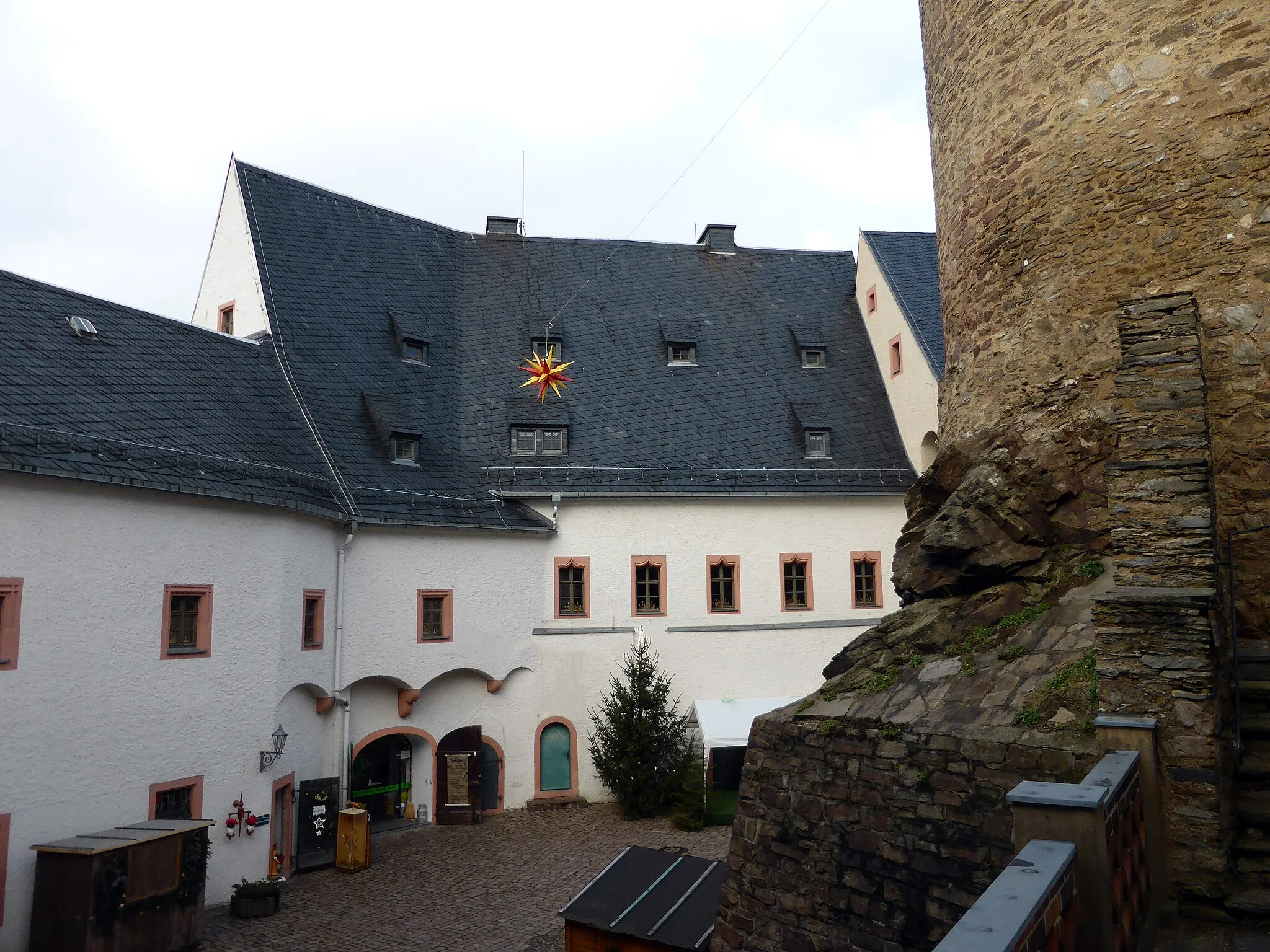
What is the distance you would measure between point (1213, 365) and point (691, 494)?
1272 cm

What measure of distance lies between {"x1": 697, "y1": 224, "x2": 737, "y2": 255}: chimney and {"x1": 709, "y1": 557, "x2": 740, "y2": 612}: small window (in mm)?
9430

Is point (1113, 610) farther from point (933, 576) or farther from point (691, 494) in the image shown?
point (691, 494)

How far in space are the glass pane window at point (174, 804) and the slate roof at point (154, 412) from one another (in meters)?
3.75

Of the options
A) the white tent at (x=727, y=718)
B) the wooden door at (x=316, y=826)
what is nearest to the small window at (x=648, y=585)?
the white tent at (x=727, y=718)

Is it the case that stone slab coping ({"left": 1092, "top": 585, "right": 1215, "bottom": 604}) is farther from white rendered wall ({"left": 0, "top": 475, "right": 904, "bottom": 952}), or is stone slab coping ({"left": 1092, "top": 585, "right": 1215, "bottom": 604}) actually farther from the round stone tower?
white rendered wall ({"left": 0, "top": 475, "right": 904, "bottom": 952})

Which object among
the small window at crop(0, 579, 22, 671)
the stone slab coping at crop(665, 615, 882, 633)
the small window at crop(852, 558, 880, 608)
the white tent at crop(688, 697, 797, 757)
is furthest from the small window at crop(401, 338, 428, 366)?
the small window at crop(0, 579, 22, 671)

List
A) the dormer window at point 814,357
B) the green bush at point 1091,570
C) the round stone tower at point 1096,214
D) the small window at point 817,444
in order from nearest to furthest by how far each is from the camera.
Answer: the round stone tower at point 1096,214
the green bush at point 1091,570
the small window at point 817,444
the dormer window at point 814,357

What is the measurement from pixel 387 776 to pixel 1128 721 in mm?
14740

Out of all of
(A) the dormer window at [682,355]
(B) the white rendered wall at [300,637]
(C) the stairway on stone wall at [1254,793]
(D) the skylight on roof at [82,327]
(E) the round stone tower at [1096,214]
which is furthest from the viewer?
(A) the dormer window at [682,355]

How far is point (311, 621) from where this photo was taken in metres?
15.4

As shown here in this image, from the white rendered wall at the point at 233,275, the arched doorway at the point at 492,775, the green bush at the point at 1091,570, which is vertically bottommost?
the arched doorway at the point at 492,775

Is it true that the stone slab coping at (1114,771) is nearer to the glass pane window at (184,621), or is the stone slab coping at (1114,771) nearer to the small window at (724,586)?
the glass pane window at (184,621)

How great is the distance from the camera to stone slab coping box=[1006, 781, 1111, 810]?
3.75 metres

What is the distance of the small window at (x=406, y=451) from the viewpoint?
1847 centimetres
